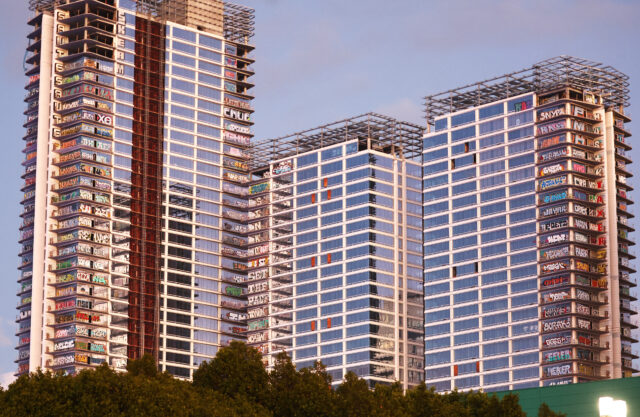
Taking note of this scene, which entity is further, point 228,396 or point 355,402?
point 228,396

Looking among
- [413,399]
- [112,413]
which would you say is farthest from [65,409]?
[413,399]

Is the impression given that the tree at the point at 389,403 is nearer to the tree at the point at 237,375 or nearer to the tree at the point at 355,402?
the tree at the point at 355,402

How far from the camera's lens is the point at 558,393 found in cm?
17900

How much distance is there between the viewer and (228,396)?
13200 cm

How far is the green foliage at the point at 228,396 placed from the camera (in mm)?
115750

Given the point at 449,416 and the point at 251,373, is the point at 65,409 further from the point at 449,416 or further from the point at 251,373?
the point at 449,416

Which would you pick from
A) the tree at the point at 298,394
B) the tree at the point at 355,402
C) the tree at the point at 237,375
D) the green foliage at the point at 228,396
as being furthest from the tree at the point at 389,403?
the tree at the point at 237,375

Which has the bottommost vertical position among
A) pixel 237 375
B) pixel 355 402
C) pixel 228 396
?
pixel 355 402

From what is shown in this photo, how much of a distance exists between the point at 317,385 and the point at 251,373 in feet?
24.4

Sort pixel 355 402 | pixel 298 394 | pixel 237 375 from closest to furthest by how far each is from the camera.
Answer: pixel 355 402
pixel 298 394
pixel 237 375

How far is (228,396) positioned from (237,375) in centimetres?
282

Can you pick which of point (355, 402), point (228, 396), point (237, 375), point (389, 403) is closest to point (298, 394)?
point (355, 402)

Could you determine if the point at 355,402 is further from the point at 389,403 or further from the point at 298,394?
the point at 298,394

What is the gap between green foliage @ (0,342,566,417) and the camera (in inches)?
4557
